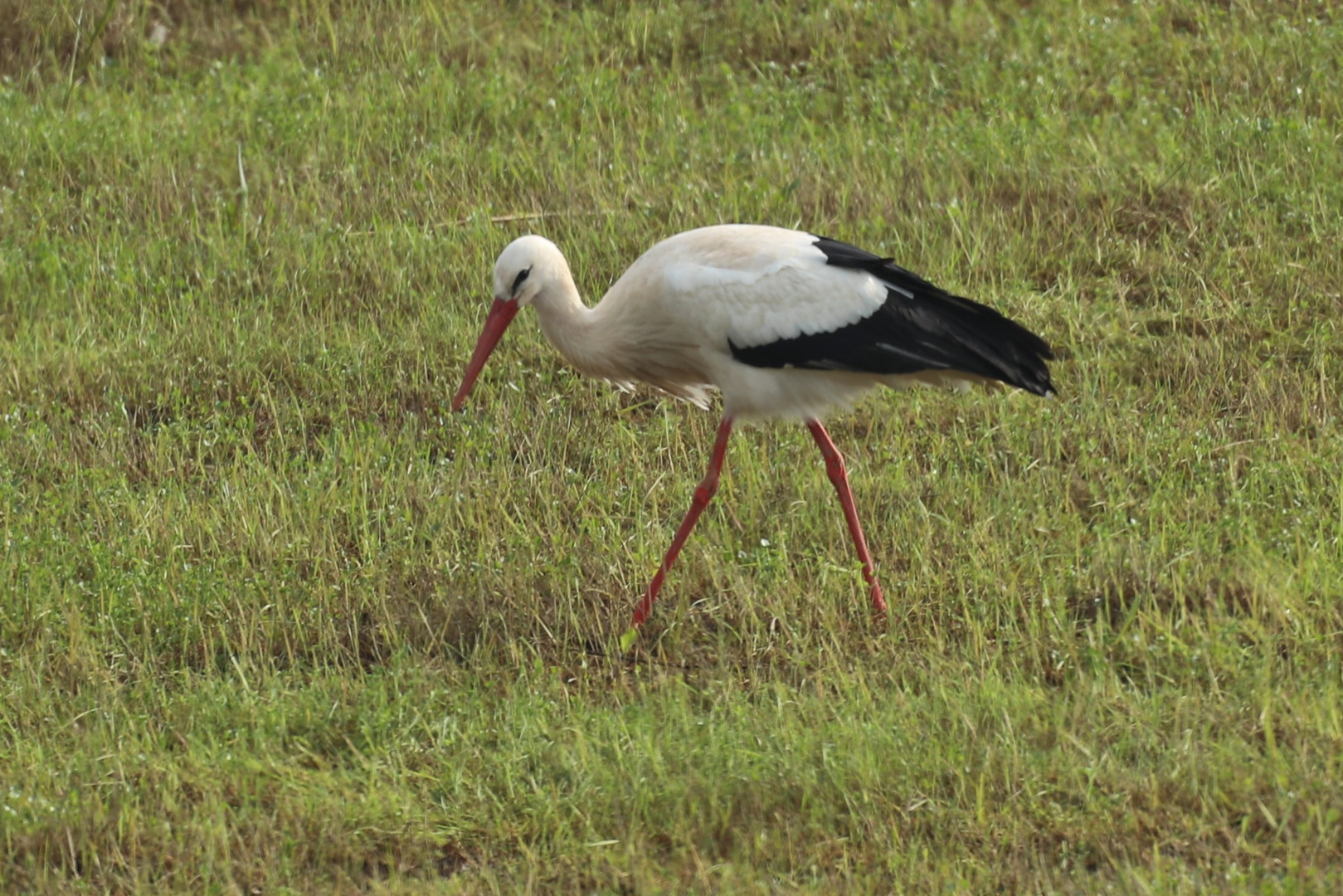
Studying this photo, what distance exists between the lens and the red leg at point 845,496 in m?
4.93

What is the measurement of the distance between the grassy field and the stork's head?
516mm

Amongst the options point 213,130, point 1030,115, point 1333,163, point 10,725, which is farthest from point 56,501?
point 1333,163

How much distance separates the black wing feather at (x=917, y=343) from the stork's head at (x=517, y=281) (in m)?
0.62

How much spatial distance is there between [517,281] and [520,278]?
0.6 inches

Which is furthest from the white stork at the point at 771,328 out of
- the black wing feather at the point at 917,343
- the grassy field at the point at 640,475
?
the grassy field at the point at 640,475

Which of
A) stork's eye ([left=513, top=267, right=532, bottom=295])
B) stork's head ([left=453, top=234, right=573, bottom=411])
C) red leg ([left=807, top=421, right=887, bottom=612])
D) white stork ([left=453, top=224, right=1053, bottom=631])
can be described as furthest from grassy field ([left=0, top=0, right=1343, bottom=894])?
stork's eye ([left=513, top=267, right=532, bottom=295])

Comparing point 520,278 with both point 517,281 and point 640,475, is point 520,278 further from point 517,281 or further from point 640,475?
point 640,475

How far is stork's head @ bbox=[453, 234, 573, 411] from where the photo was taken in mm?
5121

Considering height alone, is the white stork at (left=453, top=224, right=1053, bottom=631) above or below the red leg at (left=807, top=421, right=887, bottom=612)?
above

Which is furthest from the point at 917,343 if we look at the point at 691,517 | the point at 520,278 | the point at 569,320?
the point at 520,278

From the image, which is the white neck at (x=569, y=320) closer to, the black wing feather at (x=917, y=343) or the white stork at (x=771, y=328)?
the white stork at (x=771, y=328)

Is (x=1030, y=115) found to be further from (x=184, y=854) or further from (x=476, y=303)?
(x=184, y=854)

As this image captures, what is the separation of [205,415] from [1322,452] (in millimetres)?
3863

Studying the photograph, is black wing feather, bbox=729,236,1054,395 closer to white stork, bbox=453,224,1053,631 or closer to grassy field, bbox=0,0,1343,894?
white stork, bbox=453,224,1053,631
